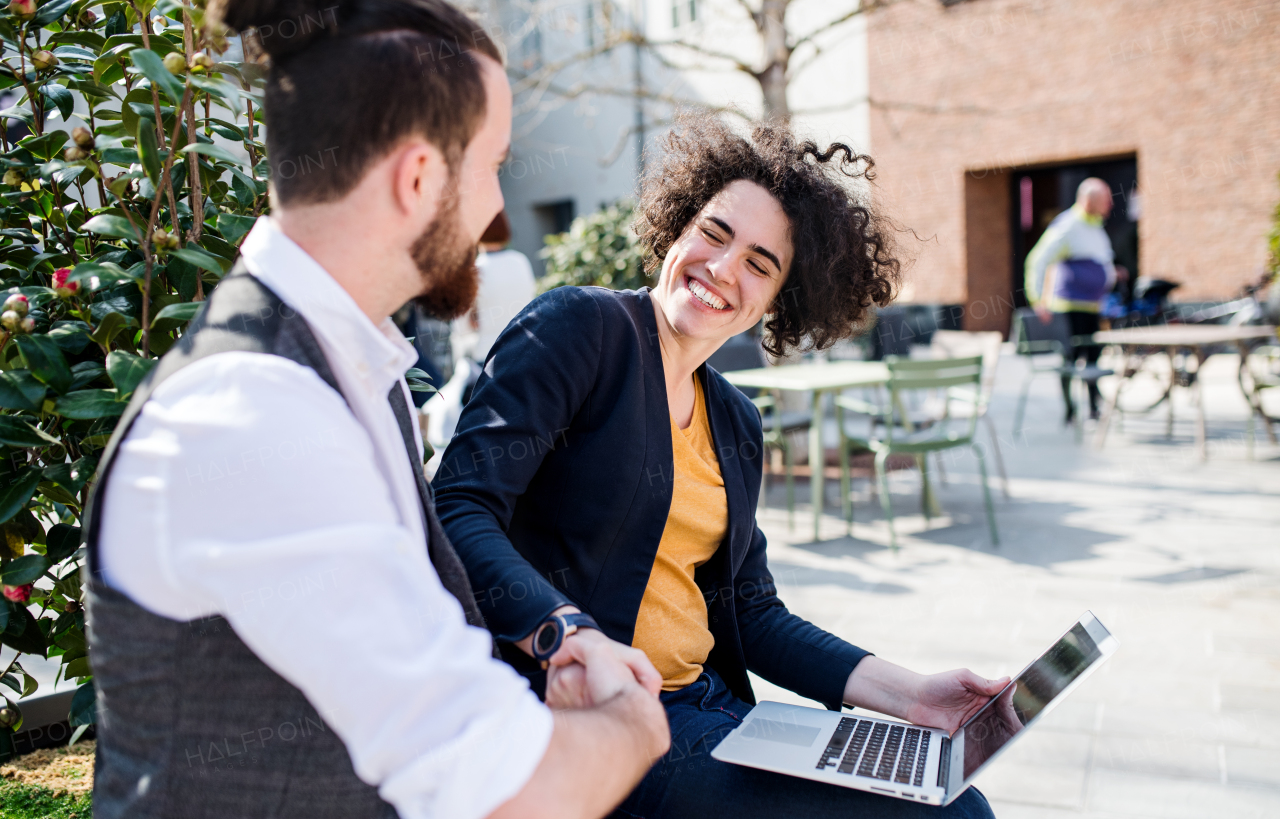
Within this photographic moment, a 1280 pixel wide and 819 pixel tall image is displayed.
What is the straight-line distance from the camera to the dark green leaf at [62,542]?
4.84ft

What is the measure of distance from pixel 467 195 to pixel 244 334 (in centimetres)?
27

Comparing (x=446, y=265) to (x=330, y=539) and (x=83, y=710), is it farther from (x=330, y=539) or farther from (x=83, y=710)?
(x=83, y=710)

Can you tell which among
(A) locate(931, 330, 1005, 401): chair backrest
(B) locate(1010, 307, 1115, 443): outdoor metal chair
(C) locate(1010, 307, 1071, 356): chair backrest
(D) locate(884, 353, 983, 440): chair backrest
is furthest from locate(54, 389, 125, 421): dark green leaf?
A: (C) locate(1010, 307, 1071, 356): chair backrest

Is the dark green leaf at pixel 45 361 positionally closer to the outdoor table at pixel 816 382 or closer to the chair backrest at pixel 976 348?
the outdoor table at pixel 816 382

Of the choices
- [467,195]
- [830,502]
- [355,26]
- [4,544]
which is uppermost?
[355,26]

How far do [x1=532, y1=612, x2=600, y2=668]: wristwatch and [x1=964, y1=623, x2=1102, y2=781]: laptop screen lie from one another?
1.77ft

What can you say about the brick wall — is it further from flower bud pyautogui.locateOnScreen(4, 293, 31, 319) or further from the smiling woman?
flower bud pyautogui.locateOnScreen(4, 293, 31, 319)

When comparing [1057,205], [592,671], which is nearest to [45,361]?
[592,671]

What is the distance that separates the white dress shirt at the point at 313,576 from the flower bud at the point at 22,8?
2.95 ft

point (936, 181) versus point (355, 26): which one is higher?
point (936, 181)

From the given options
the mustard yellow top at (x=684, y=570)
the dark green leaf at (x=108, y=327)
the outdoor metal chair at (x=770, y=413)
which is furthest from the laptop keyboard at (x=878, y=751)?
the outdoor metal chair at (x=770, y=413)

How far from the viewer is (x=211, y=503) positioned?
80cm

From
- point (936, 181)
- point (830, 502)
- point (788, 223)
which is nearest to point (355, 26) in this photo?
point (788, 223)

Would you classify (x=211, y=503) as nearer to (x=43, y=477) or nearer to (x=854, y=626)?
(x=43, y=477)
